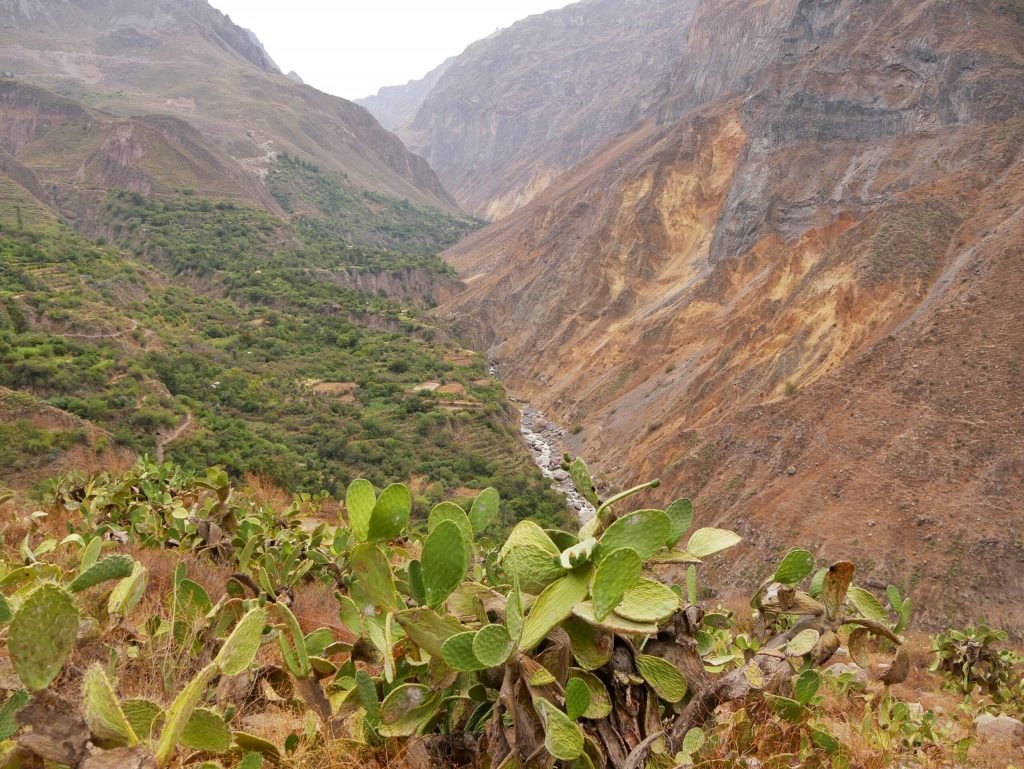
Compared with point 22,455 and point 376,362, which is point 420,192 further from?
point 22,455

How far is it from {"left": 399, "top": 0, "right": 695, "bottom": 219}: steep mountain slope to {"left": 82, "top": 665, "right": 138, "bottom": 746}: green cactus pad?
125080 millimetres

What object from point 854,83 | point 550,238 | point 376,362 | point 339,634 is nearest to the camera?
point 339,634

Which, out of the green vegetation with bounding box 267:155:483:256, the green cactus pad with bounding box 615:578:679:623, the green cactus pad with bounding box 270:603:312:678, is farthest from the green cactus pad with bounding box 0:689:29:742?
the green vegetation with bounding box 267:155:483:256

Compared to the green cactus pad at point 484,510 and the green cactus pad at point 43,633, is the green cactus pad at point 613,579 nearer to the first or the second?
the green cactus pad at point 484,510

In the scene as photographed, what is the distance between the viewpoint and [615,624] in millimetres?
1923

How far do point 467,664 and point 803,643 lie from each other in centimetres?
164

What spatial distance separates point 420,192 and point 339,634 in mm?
128056

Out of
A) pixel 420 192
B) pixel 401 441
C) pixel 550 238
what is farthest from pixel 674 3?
pixel 401 441

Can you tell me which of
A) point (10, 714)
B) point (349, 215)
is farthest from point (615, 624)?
point (349, 215)

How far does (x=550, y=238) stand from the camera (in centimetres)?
5559

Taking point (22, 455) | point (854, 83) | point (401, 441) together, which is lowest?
point (401, 441)

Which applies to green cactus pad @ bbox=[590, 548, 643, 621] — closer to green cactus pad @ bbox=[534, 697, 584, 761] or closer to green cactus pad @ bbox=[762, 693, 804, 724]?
green cactus pad @ bbox=[534, 697, 584, 761]

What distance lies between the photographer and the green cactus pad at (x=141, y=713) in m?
1.96

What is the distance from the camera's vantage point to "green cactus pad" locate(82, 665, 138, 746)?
65.1 inches
